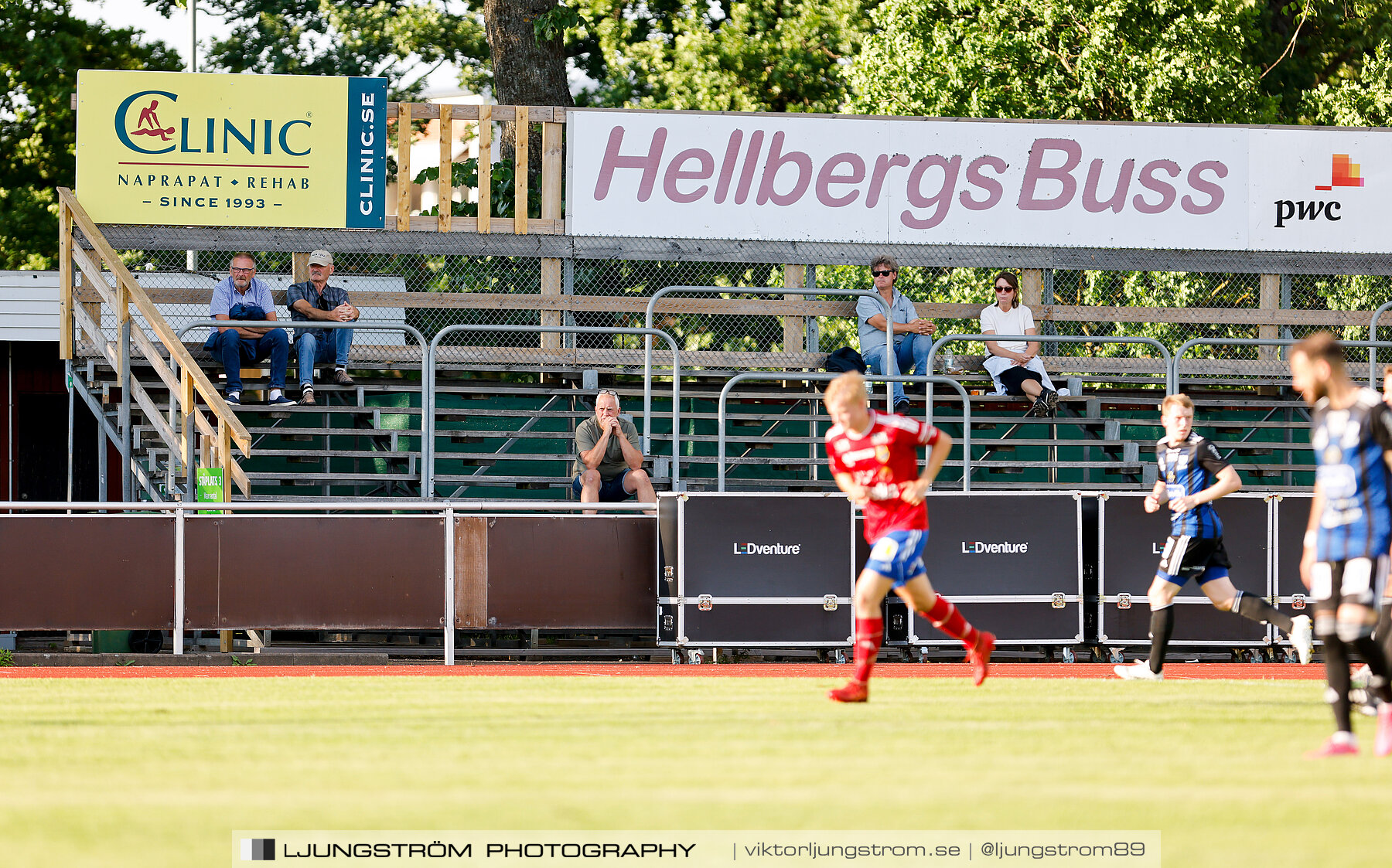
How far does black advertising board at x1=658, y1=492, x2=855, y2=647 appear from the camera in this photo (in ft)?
45.5

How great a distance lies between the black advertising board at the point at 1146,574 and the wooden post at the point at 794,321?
6.03 meters

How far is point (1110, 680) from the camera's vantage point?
11.5 m

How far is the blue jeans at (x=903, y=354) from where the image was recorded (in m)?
17.8

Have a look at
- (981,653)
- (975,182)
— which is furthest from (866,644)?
(975,182)

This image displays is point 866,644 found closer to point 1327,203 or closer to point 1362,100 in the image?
point 1327,203

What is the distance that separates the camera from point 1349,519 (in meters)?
7.35

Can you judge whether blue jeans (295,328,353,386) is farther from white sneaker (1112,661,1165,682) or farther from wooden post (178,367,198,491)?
white sneaker (1112,661,1165,682)

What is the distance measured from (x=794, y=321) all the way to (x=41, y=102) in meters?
24.9

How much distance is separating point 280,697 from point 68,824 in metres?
4.38

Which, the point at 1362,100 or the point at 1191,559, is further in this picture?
the point at 1362,100

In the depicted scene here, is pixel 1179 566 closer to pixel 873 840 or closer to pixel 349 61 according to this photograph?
pixel 873 840

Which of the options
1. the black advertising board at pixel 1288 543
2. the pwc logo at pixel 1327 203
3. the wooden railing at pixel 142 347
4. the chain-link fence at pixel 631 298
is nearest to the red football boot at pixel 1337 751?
the black advertising board at pixel 1288 543

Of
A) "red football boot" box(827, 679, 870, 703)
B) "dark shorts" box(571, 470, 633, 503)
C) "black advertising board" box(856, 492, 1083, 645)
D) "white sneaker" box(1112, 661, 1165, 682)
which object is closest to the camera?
"red football boot" box(827, 679, 870, 703)

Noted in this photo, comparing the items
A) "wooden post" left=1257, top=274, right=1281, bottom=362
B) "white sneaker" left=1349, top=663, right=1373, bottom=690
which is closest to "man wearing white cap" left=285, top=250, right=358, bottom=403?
"white sneaker" left=1349, top=663, right=1373, bottom=690
